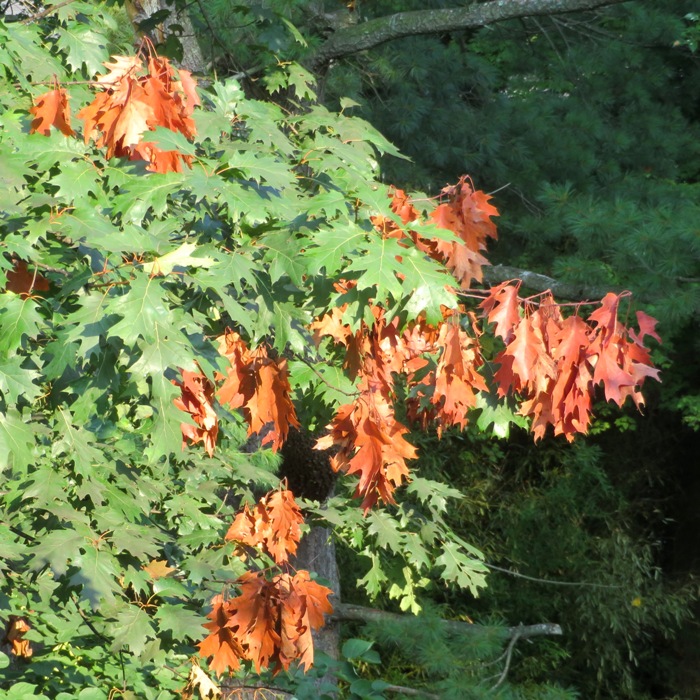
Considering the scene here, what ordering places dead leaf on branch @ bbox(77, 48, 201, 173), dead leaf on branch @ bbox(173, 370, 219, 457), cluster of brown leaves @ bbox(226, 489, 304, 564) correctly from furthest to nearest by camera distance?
cluster of brown leaves @ bbox(226, 489, 304, 564) < dead leaf on branch @ bbox(173, 370, 219, 457) < dead leaf on branch @ bbox(77, 48, 201, 173)

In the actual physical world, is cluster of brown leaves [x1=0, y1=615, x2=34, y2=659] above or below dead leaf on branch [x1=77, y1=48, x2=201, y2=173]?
below

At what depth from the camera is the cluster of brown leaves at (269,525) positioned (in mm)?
3186

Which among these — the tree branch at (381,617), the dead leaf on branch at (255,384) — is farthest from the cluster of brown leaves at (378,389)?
the tree branch at (381,617)

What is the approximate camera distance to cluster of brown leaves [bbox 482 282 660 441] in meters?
2.16

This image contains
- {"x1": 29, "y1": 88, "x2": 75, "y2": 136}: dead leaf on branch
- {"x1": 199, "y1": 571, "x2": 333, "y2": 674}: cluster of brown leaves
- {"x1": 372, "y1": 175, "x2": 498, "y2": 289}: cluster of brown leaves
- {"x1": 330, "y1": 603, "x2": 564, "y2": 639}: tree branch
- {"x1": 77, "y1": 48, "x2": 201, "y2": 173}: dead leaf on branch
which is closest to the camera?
{"x1": 77, "y1": 48, "x2": 201, "y2": 173}: dead leaf on branch

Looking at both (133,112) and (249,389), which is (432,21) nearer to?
(249,389)

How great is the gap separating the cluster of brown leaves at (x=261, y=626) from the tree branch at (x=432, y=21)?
2261 millimetres

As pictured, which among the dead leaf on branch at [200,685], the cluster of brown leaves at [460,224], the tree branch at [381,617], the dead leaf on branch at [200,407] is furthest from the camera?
the tree branch at [381,617]

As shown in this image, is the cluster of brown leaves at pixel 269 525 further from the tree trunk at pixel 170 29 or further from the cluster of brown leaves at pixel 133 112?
the tree trunk at pixel 170 29

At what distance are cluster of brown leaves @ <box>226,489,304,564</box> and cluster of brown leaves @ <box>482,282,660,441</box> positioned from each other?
119cm

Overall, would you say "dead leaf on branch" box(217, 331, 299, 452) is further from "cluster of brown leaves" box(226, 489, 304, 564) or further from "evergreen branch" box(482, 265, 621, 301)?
"evergreen branch" box(482, 265, 621, 301)

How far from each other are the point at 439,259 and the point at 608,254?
298 centimetres

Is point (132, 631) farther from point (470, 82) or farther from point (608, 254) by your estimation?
point (470, 82)

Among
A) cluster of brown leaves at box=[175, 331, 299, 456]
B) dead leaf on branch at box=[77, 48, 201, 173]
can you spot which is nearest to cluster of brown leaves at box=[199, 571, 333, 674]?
cluster of brown leaves at box=[175, 331, 299, 456]
